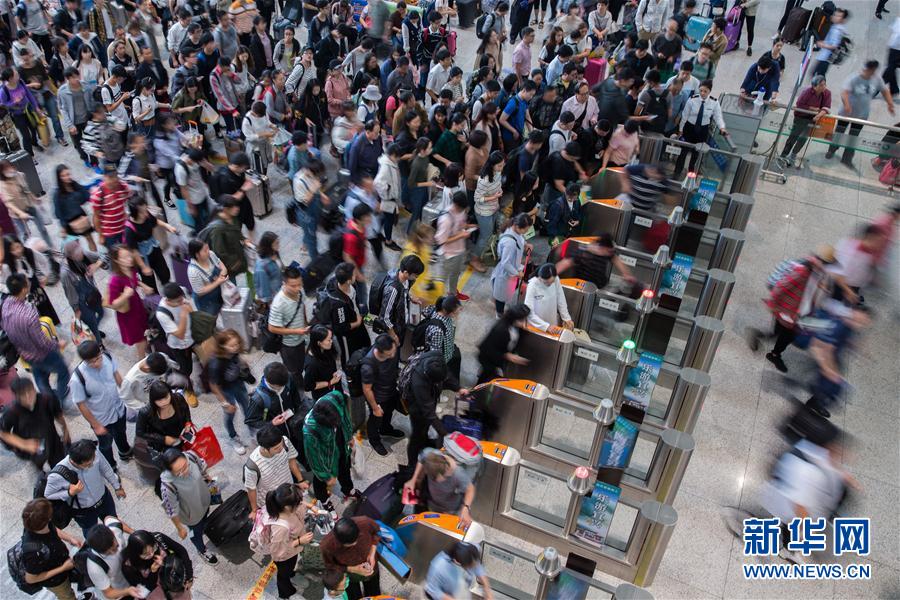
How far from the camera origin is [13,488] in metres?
6.60

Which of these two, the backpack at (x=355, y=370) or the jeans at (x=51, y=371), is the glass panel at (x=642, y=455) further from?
the jeans at (x=51, y=371)

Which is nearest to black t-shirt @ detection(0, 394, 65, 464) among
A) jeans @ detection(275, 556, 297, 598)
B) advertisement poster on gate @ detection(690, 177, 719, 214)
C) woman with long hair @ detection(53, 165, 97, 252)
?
jeans @ detection(275, 556, 297, 598)

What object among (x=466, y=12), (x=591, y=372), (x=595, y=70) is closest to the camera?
(x=591, y=372)

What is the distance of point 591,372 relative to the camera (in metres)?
7.06

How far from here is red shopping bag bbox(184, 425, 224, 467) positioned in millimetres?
6230

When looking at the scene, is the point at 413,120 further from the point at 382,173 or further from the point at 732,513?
the point at 732,513

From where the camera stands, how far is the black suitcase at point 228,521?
5.92 metres

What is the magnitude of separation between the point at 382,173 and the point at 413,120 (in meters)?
1.02

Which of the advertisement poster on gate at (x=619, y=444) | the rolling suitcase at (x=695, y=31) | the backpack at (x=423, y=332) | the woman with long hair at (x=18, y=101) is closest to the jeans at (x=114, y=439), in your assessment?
the backpack at (x=423, y=332)

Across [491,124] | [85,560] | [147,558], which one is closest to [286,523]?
[147,558]

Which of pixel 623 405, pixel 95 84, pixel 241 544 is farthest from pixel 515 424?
pixel 95 84

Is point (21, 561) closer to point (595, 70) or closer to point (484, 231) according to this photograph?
point (484, 231)

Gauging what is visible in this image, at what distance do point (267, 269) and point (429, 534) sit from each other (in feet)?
9.86

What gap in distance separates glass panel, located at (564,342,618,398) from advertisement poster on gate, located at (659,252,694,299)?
1395 millimetres
